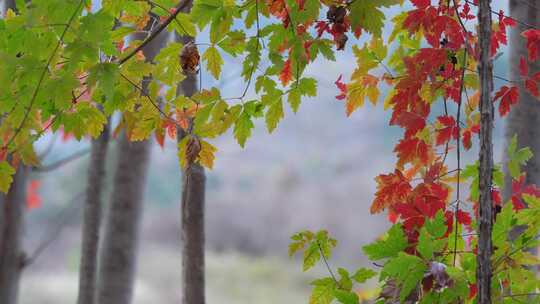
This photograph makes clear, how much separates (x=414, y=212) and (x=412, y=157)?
0.20 m

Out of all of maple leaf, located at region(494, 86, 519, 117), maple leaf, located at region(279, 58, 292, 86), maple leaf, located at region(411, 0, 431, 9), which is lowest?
maple leaf, located at region(494, 86, 519, 117)

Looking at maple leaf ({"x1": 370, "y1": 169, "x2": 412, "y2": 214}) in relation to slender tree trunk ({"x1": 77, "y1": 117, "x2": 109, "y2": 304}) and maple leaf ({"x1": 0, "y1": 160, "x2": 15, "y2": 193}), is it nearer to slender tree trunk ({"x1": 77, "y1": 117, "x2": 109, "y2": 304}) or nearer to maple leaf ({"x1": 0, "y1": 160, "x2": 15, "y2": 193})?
maple leaf ({"x1": 0, "y1": 160, "x2": 15, "y2": 193})

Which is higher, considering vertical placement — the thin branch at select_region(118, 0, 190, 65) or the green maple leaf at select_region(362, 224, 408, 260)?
the thin branch at select_region(118, 0, 190, 65)

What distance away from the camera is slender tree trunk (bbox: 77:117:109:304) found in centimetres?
263

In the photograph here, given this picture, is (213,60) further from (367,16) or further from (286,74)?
(367,16)

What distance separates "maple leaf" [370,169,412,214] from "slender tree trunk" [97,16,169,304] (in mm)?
1476

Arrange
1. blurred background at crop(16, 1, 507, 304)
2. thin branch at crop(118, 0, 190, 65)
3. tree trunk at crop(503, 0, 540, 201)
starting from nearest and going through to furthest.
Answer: thin branch at crop(118, 0, 190, 65)
tree trunk at crop(503, 0, 540, 201)
blurred background at crop(16, 1, 507, 304)

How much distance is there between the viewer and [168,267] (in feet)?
41.7

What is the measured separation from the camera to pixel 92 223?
104 inches

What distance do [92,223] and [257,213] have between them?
10.4 meters

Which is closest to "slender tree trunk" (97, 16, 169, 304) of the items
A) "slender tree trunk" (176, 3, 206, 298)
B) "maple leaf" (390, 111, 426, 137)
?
"slender tree trunk" (176, 3, 206, 298)

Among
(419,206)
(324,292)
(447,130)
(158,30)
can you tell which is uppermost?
(158,30)

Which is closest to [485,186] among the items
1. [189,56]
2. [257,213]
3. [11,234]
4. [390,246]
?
[390,246]

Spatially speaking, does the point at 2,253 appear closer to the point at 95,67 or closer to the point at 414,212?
the point at 95,67
